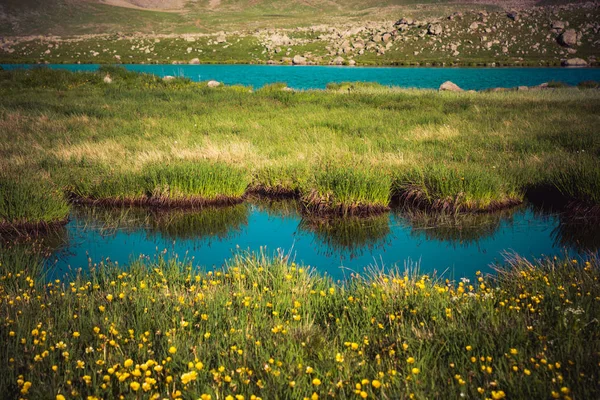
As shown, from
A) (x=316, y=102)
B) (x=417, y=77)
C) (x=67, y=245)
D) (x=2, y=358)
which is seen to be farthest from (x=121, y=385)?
(x=417, y=77)

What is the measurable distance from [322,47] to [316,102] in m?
68.3

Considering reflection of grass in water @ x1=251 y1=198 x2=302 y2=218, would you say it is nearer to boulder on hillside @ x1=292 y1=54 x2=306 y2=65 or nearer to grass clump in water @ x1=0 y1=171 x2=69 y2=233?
grass clump in water @ x1=0 y1=171 x2=69 y2=233

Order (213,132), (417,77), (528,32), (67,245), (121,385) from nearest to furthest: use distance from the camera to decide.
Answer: (121,385) < (67,245) < (213,132) < (417,77) < (528,32)

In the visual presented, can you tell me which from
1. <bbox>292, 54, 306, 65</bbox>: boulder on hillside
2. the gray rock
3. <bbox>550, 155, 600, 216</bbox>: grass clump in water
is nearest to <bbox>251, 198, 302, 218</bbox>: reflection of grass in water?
<bbox>550, 155, 600, 216</bbox>: grass clump in water

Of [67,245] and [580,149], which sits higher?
[580,149]

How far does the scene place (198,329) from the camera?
535cm

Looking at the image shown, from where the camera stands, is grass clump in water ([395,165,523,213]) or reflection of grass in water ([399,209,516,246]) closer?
reflection of grass in water ([399,209,516,246])

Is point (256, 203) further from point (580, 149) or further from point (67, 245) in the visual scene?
point (580, 149)

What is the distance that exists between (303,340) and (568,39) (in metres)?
90.1

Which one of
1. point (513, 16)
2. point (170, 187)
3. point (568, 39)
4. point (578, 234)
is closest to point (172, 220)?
point (170, 187)

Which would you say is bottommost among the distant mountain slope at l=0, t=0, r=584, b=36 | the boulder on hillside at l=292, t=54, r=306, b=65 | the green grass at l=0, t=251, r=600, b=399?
the green grass at l=0, t=251, r=600, b=399

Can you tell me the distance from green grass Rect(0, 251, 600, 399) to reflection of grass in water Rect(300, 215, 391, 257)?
2818 mm

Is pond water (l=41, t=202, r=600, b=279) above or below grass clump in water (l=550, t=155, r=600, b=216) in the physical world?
below

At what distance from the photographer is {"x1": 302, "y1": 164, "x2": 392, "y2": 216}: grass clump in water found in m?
11.1
